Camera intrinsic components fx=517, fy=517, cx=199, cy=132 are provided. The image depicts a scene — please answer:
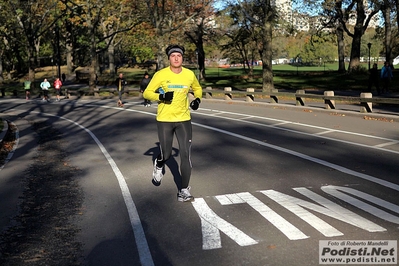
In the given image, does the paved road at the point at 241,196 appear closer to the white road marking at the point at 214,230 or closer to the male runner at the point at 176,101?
the white road marking at the point at 214,230

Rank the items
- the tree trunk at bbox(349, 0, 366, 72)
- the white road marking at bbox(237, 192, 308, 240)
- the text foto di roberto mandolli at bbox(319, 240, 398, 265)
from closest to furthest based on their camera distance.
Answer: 1. the text foto di roberto mandolli at bbox(319, 240, 398, 265)
2. the white road marking at bbox(237, 192, 308, 240)
3. the tree trunk at bbox(349, 0, 366, 72)

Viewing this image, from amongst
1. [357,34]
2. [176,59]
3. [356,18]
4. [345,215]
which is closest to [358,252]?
[345,215]

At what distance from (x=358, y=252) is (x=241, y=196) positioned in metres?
2.61

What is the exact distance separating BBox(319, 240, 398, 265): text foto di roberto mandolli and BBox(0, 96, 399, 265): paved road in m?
0.11

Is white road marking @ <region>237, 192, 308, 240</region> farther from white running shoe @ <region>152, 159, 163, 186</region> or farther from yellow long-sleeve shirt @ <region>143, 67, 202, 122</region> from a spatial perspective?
yellow long-sleeve shirt @ <region>143, 67, 202, 122</region>

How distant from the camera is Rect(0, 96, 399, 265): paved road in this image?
543 centimetres

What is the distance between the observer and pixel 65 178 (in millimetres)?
9852

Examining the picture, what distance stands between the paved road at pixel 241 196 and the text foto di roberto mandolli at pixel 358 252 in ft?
0.36

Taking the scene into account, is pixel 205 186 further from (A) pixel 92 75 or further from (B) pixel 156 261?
(A) pixel 92 75

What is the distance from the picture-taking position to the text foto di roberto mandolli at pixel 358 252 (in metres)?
4.88

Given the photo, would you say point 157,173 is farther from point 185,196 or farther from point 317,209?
point 317,209

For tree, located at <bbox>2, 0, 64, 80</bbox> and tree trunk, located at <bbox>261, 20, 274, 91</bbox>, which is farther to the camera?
tree, located at <bbox>2, 0, 64, 80</bbox>

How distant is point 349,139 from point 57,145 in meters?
8.12

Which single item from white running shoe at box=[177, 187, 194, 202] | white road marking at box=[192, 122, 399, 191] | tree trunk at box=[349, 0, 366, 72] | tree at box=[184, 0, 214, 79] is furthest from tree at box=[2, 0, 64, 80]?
white running shoe at box=[177, 187, 194, 202]
